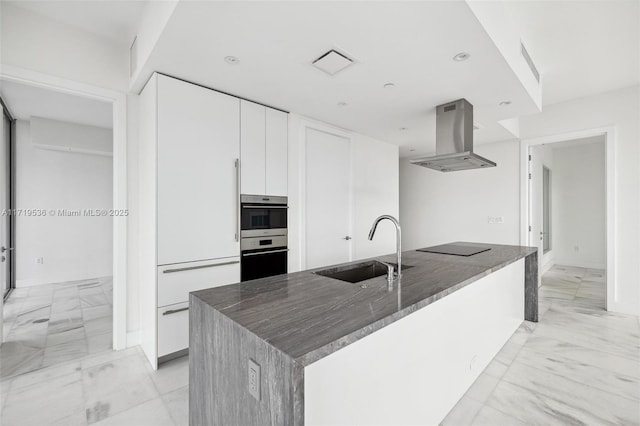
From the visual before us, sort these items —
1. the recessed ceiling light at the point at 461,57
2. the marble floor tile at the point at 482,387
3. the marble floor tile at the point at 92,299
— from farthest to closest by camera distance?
the marble floor tile at the point at 92,299
the recessed ceiling light at the point at 461,57
the marble floor tile at the point at 482,387

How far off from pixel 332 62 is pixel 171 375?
264 centimetres

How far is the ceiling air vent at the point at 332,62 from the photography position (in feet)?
6.74

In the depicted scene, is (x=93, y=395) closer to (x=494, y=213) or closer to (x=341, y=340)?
(x=341, y=340)

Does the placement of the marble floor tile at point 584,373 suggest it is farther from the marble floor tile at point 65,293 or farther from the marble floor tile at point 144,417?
the marble floor tile at point 65,293

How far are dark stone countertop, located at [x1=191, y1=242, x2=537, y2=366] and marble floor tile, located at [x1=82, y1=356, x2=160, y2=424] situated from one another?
44.5 inches

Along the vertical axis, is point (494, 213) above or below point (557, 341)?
above

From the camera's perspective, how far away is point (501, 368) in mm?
2248

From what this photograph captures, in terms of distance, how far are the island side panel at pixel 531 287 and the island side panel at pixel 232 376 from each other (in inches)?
132

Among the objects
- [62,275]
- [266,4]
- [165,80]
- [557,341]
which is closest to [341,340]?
[266,4]

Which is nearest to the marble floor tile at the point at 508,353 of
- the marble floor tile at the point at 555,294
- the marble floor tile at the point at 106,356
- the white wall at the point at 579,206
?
the marble floor tile at the point at 555,294

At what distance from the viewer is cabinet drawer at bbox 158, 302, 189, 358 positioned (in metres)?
2.30

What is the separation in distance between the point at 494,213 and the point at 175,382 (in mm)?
4925

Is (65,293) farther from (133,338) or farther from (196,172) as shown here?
(196,172)

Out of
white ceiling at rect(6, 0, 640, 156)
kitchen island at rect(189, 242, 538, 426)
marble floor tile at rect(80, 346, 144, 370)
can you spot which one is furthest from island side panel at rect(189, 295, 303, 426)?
white ceiling at rect(6, 0, 640, 156)
